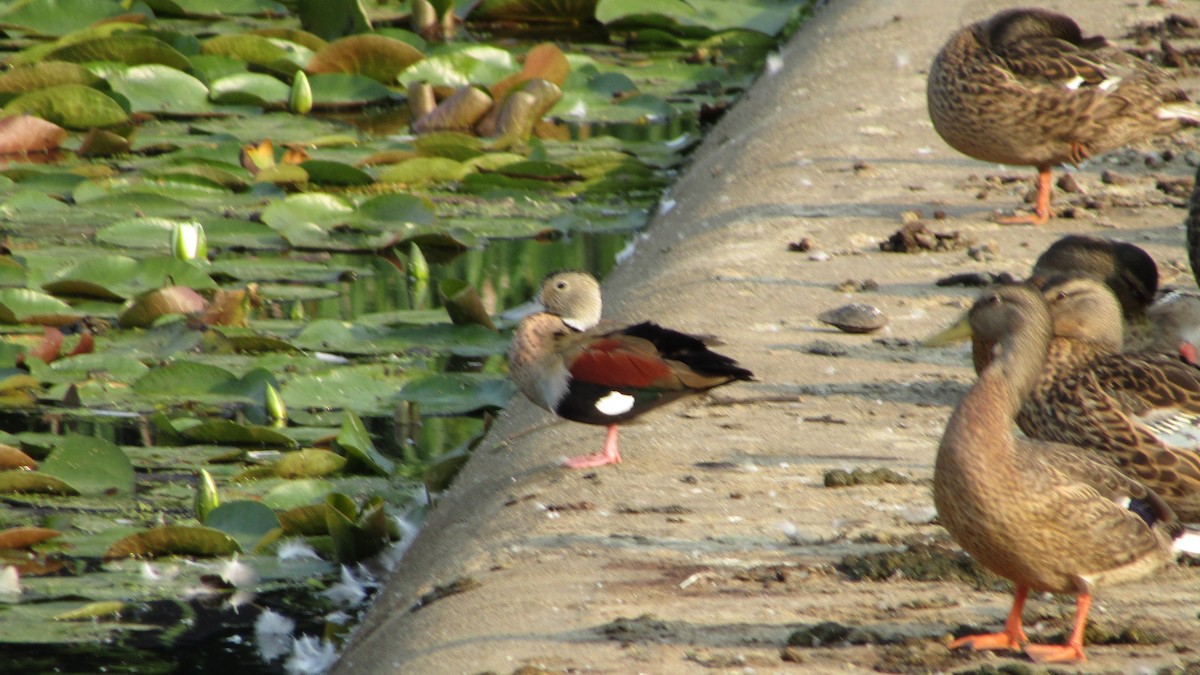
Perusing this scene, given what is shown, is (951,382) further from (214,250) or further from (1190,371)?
(214,250)

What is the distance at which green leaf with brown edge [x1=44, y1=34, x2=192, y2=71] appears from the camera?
32.4ft

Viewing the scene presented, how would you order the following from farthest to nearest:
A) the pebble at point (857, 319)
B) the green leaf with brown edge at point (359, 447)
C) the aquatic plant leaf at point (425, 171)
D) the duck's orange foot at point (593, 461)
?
the aquatic plant leaf at point (425, 171)
the pebble at point (857, 319)
the green leaf with brown edge at point (359, 447)
the duck's orange foot at point (593, 461)

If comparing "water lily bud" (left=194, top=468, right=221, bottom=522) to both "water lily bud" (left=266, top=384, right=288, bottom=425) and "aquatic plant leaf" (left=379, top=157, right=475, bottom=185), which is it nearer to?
"water lily bud" (left=266, top=384, right=288, bottom=425)

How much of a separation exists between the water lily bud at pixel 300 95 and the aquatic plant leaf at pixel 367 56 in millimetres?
440

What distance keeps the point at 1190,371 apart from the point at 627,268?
140 inches

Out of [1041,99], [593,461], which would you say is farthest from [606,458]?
[1041,99]

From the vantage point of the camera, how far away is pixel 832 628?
3627 mm

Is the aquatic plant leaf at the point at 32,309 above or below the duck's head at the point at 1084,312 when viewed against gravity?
below

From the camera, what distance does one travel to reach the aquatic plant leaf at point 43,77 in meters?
9.39

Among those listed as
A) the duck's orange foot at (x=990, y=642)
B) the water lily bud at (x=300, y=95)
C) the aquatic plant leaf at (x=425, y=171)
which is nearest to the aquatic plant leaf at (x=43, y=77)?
the water lily bud at (x=300, y=95)

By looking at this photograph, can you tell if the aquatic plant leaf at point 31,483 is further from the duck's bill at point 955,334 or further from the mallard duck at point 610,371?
the duck's bill at point 955,334

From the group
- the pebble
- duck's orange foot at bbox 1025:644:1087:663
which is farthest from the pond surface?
duck's orange foot at bbox 1025:644:1087:663

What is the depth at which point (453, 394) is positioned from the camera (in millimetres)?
6199

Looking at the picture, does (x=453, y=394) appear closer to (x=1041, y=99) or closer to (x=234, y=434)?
(x=234, y=434)
